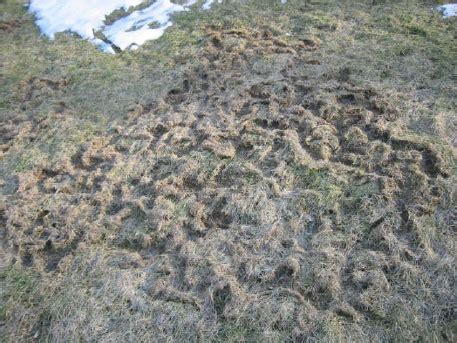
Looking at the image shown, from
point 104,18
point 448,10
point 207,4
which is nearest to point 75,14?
point 104,18

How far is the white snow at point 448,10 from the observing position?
20.3 feet

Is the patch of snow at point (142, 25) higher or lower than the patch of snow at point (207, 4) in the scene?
lower

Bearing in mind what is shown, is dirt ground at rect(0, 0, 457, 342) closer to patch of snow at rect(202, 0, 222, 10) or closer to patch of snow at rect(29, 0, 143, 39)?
patch of snow at rect(202, 0, 222, 10)

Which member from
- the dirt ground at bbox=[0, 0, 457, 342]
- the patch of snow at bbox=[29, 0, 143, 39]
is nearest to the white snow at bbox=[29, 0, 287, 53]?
the patch of snow at bbox=[29, 0, 143, 39]

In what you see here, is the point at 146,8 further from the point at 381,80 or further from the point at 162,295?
the point at 162,295

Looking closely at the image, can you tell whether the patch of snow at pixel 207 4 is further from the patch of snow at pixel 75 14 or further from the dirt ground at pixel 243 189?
the dirt ground at pixel 243 189

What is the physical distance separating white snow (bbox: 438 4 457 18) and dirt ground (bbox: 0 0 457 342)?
7.1 inches

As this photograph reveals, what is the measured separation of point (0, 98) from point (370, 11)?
583cm

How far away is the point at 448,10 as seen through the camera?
20.6 ft

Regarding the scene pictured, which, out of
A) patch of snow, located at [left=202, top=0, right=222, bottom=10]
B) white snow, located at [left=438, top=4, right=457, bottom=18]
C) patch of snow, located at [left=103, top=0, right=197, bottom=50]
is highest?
white snow, located at [left=438, top=4, right=457, bottom=18]

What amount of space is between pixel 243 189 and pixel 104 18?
18.8ft

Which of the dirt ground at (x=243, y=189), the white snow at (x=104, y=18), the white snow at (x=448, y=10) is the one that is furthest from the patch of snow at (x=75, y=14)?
the white snow at (x=448, y=10)

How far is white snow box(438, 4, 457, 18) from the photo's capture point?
6191 mm

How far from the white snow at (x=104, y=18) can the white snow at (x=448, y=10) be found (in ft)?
8.39
